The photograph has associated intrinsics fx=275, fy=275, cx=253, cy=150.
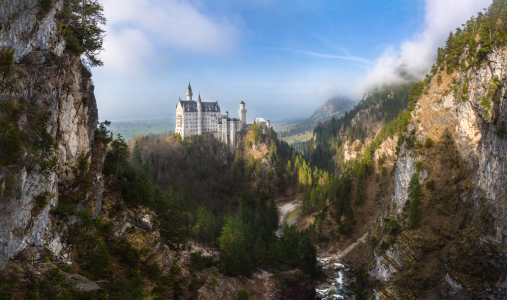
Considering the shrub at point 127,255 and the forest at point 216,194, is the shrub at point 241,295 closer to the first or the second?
the forest at point 216,194

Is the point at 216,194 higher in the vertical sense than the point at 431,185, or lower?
lower

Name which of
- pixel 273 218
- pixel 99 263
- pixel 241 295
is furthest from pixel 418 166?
pixel 99 263

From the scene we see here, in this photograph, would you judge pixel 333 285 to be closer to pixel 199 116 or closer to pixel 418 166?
pixel 418 166

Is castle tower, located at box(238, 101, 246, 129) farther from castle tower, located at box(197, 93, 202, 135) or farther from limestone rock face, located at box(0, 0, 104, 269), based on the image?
limestone rock face, located at box(0, 0, 104, 269)

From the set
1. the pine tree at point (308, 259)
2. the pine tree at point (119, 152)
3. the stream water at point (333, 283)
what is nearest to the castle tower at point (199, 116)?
the stream water at point (333, 283)

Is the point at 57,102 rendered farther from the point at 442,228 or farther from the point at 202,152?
the point at 202,152

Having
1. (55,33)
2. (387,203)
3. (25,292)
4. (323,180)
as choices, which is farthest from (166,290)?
(323,180)

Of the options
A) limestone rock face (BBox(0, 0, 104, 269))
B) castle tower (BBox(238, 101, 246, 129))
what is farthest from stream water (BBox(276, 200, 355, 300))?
castle tower (BBox(238, 101, 246, 129))
